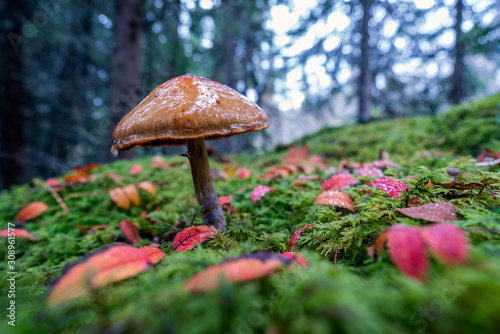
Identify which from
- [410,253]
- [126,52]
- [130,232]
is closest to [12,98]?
[126,52]

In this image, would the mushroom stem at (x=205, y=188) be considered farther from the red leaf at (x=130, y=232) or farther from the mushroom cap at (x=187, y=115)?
the red leaf at (x=130, y=232)

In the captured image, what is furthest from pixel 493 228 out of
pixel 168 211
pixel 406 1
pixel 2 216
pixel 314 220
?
pixel 406 1

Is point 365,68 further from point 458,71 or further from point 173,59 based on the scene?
point 173,59

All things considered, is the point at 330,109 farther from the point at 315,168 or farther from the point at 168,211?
the point at 168,211

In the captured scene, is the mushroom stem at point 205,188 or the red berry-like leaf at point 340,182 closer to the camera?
the mushroom stem at point 205,188

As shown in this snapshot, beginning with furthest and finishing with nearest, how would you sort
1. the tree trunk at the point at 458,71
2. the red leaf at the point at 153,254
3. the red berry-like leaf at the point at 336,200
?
the tree trunk at the point at 458,71 < the red berry-like leaf at the point at 336,200 < the red leaf at the point at 153,254

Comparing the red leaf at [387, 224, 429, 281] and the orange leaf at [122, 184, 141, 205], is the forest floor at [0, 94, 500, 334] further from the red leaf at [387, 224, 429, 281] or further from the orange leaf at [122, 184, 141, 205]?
the orange leaf at [122, 184, 141, 205]

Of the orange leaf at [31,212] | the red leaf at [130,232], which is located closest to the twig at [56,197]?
the orange leaf at [31,212]
